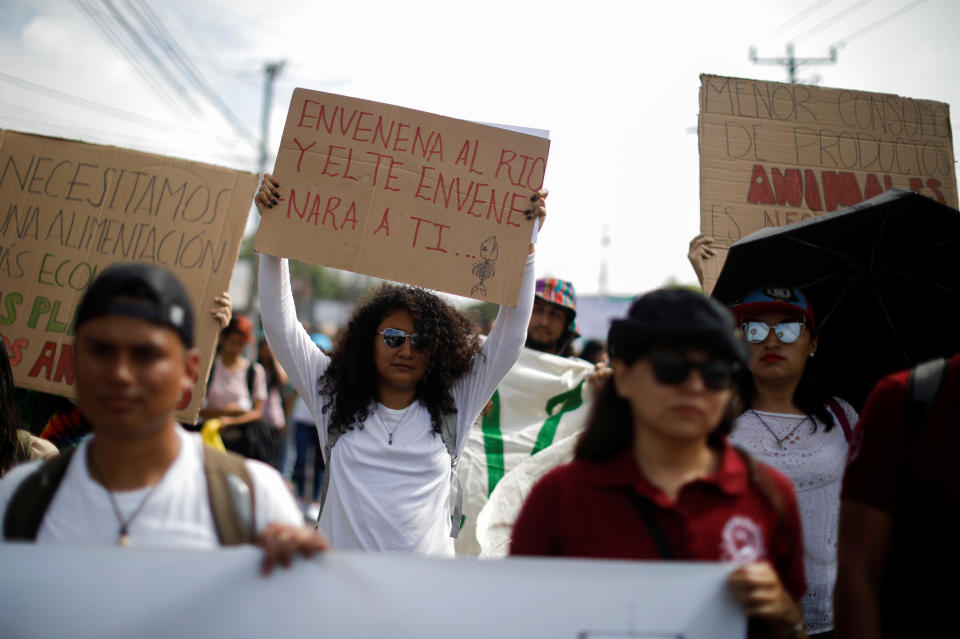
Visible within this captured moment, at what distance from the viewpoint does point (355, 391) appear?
2.43 metres

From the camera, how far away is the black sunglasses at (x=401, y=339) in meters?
2.45

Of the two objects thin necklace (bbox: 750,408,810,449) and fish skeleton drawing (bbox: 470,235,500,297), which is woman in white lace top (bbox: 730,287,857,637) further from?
fish skeleton drawing (bbox: 470,235,500,297)

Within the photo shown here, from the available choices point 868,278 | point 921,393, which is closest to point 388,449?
point 921,393

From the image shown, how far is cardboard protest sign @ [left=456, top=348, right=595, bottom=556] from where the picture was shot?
3.74 metres

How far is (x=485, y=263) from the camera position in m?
2.51

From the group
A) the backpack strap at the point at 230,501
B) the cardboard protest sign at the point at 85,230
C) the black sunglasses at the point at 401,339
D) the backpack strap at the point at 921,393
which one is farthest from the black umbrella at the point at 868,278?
the cardboard protest sign at the point at 85,230

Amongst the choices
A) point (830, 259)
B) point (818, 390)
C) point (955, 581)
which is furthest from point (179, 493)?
point (830, 259)

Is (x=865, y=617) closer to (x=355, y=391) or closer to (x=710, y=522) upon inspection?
(x=710, y=522)

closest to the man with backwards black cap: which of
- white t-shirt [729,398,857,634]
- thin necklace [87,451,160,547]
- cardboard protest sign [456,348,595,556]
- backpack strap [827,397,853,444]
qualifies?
thin necklace [87,451,160,547]

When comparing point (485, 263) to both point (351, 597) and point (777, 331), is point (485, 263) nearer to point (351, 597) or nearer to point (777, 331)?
point (777, 331)

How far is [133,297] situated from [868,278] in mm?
2428

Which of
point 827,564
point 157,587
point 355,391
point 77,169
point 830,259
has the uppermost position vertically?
point 77,169

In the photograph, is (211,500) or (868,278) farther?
(868,278)

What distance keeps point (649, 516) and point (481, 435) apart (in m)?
2.52
